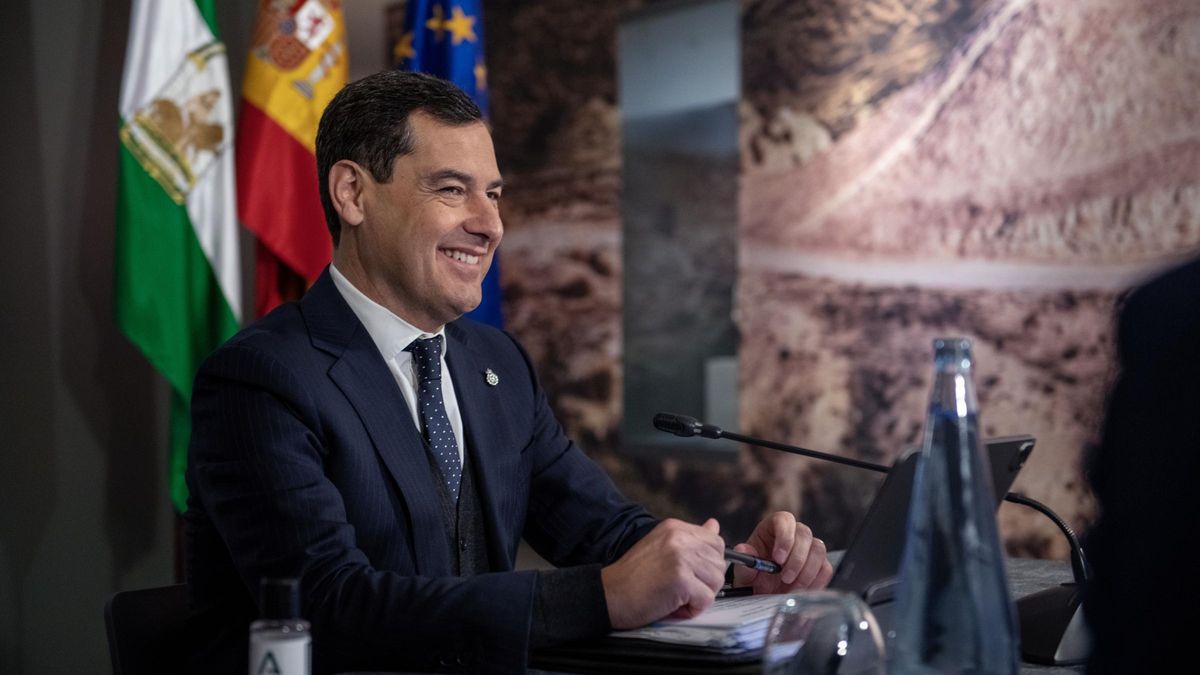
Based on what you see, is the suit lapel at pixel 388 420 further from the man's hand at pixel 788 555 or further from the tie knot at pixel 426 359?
the man's hand at pixel 788 555

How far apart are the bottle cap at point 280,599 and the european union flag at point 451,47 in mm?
2896

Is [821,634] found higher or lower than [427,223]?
lower

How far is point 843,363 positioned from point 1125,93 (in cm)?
131

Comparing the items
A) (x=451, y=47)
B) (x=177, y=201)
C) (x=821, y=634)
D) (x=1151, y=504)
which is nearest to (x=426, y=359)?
(x=821, y=634)

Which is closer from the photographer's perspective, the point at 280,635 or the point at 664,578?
the point at 280,635

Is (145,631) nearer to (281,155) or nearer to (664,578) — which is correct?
(664,578)

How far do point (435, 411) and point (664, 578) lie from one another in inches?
24.9

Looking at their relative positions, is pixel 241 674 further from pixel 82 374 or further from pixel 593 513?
pixel 82 374

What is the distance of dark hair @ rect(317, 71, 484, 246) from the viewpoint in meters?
1.88

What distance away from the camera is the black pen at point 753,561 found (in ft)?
4.93

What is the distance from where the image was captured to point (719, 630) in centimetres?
124

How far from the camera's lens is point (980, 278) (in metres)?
3.98

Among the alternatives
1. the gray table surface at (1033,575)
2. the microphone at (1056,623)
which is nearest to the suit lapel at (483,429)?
the microphone at (1056,623)

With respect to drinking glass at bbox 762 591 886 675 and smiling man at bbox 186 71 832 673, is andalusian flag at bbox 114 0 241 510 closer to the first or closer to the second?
smiling man at bbox 186 71 832 673
